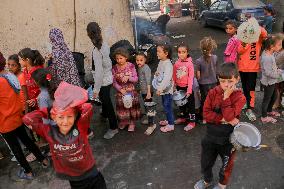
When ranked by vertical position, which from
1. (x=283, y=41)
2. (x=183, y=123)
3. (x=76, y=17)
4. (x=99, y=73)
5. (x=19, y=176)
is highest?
(x=76, y=17)

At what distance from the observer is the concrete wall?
6.73 meters

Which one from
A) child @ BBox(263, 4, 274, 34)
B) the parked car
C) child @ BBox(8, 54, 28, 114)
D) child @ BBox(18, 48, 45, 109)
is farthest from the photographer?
the parked car

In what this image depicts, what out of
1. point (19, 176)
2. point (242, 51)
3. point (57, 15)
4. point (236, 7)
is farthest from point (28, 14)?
point (236, 7)

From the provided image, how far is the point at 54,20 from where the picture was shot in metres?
7.04

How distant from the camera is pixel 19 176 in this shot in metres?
4.45

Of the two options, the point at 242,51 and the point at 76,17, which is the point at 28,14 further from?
the point at 242,51

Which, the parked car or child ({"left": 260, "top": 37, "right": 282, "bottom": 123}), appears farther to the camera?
the parked car

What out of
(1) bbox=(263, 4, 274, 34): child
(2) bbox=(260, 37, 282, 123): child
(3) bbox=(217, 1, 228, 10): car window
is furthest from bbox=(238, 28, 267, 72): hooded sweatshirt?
(3) bbox=(217, 1, 228, 10): car window

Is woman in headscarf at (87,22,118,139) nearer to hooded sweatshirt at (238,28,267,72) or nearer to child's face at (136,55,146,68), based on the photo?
child's face at (136,55,146,68)

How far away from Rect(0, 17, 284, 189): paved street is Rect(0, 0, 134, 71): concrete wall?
2.69 m

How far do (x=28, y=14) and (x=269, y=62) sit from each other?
16.9 feet

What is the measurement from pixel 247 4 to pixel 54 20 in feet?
27.6

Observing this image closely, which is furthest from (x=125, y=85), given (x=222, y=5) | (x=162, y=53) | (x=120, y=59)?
(x=222, y=5)

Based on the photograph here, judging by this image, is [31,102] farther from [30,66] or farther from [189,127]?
[189,127]
